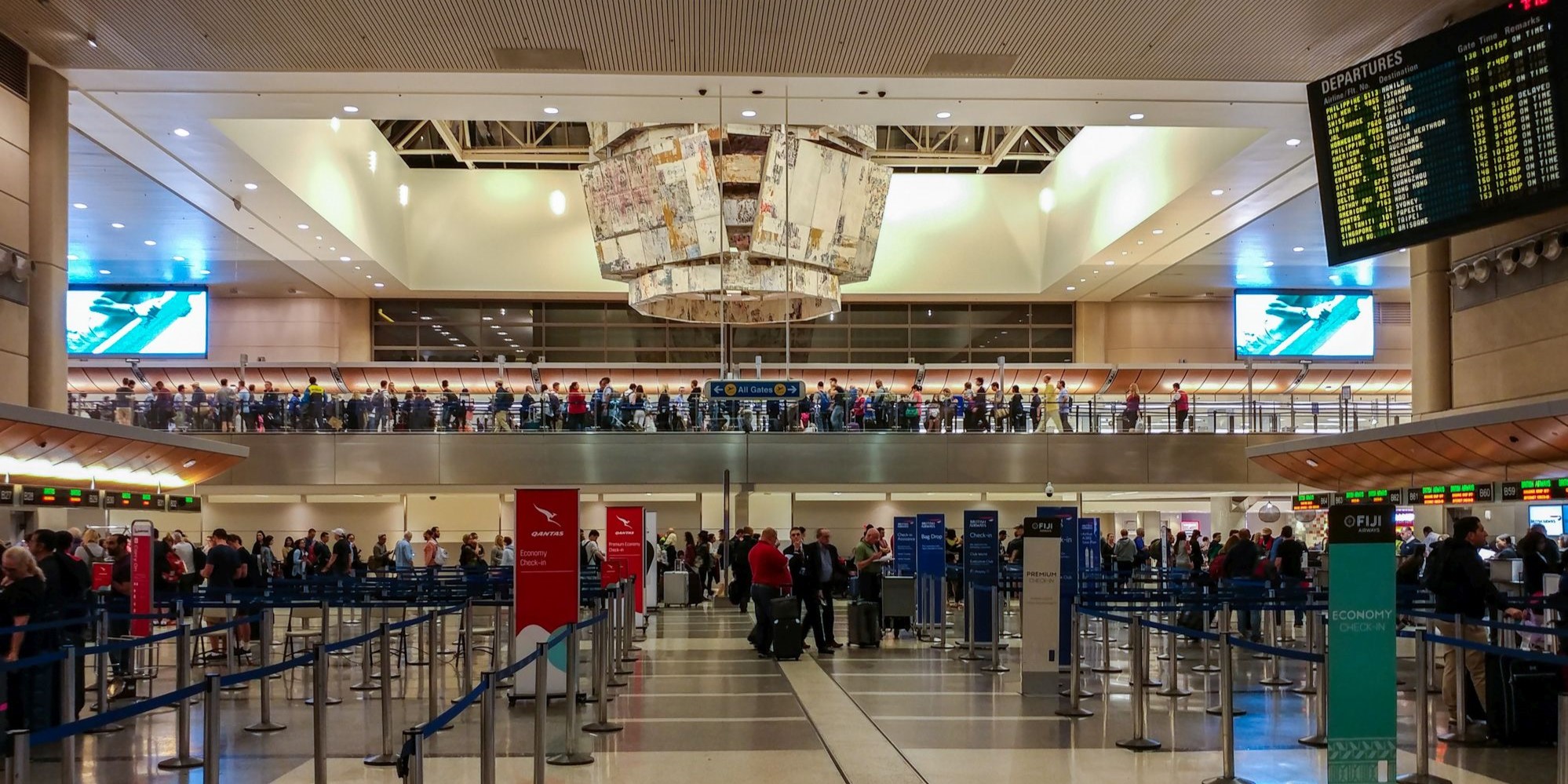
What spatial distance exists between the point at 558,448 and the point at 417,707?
1863cm

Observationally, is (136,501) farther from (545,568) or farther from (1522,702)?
(1522,702)

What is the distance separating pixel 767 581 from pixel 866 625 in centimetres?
221

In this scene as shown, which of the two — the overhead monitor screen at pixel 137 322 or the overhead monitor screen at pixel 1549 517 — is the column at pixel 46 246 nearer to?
the overhead monitor screen at pixel 137 322

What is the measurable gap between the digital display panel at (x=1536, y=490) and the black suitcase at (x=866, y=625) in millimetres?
7666

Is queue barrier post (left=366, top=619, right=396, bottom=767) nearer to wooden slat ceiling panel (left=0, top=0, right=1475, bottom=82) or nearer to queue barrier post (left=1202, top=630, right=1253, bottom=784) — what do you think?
queue barrier post (left=1202, top=630, right=1253, bottom=784)

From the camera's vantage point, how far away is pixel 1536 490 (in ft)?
47.6

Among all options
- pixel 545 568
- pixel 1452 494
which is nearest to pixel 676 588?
pixel 1452 494

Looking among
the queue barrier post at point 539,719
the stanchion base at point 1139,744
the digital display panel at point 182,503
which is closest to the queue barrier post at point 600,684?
the queue barrier post at point 539,719

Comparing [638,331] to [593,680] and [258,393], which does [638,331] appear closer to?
[258,393]

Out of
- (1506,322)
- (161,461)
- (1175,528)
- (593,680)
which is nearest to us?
(593,680)

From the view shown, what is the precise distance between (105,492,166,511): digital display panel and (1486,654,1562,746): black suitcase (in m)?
17.3

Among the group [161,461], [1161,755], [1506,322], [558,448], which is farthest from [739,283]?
[1161,755]

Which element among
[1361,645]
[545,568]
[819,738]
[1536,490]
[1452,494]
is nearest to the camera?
[1361,645]

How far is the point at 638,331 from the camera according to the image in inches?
1610
